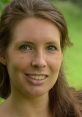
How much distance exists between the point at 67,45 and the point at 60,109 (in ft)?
1.46

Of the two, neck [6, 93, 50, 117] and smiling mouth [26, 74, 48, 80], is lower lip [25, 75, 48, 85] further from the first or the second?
neck [6, 93, 50, 117]

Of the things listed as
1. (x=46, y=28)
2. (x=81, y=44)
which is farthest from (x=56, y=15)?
(x=81, y=44)

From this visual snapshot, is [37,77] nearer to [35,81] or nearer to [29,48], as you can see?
[35,81]

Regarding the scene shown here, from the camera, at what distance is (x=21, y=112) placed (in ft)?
10.7

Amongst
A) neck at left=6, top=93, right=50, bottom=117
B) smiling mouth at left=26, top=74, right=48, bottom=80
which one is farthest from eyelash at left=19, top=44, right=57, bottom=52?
neck at left=6, top=93, right=50, bottom=117

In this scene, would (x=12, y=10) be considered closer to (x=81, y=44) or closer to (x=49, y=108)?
(x=49, y=108)

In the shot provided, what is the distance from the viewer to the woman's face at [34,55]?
2.96 meters

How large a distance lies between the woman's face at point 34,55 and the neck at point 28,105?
147mm

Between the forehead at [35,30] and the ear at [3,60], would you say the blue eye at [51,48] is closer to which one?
the forehead at [35,30]

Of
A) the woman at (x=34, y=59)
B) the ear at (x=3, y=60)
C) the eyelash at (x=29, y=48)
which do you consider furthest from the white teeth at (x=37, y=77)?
the ear at (x=3, y=60)

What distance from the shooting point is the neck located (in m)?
3.22

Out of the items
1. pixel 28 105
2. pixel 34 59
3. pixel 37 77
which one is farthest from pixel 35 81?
pixel 28 105

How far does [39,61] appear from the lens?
2904 millimetres

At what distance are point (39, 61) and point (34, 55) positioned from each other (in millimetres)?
74
